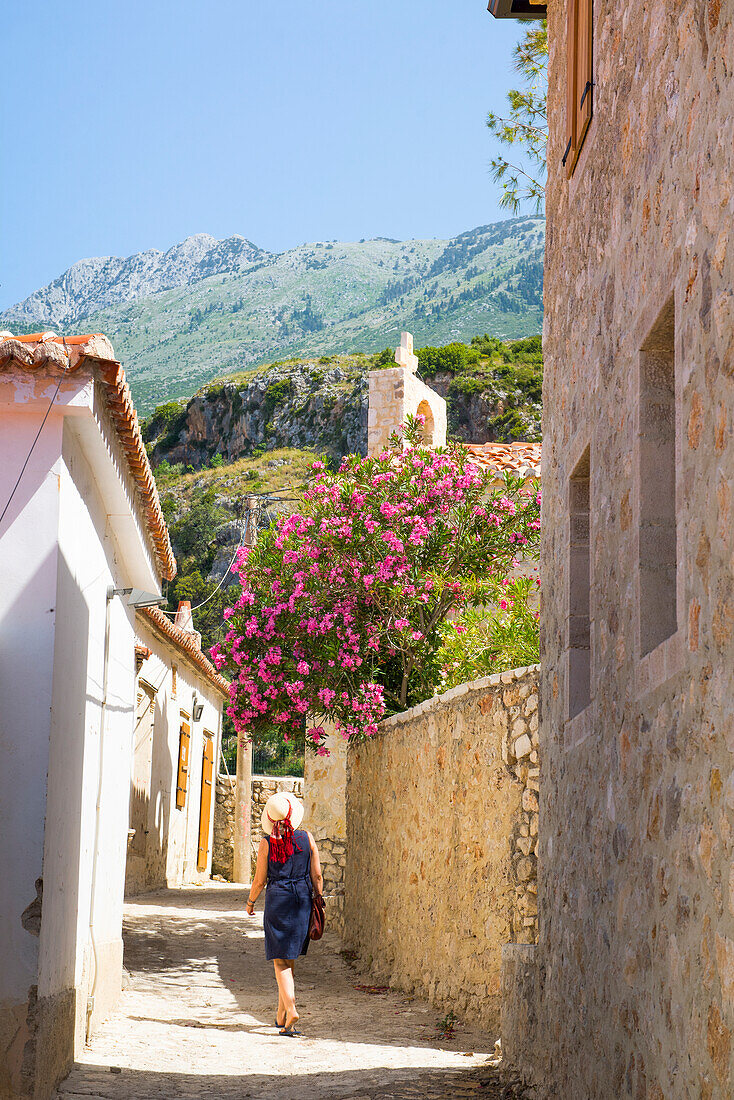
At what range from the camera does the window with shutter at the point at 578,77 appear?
493 centimetres

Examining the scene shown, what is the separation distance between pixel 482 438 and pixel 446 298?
2082 inches

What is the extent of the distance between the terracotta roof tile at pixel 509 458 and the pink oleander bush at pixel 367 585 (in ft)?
5.58

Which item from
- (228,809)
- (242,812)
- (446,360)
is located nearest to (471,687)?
(242,812)

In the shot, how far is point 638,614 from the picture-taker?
3.62m

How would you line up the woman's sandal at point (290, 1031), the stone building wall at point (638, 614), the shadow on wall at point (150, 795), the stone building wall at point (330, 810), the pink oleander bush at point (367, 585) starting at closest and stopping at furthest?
the stone building wall at point (638, 614) → the woman's sandal at point (290, 1031) → the pink oleander bush at point (367, 585) → the stone building wall at point (330, 810) → the shadow on wall at point (150, 795)

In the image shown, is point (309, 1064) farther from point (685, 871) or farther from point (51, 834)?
point (685, 871)

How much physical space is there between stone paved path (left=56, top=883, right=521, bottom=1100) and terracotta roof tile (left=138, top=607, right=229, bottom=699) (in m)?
3.68

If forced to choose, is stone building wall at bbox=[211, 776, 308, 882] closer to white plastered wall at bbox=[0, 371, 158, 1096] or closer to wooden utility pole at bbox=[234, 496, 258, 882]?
wooden utility pole at bbox=[234, 496, 258, 882]

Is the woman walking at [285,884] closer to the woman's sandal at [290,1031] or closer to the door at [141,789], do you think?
the woman's sandal at [290,1031]

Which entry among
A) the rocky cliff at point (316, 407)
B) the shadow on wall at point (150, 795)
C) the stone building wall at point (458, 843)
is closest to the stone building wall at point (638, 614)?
the stone building wall at point (458, 843)

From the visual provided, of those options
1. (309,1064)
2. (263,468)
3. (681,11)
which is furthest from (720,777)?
(263,468)

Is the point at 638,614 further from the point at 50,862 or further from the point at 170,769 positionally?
the point at 170,769

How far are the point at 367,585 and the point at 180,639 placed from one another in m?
5.29

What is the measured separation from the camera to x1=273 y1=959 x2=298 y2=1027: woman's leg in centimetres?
732
